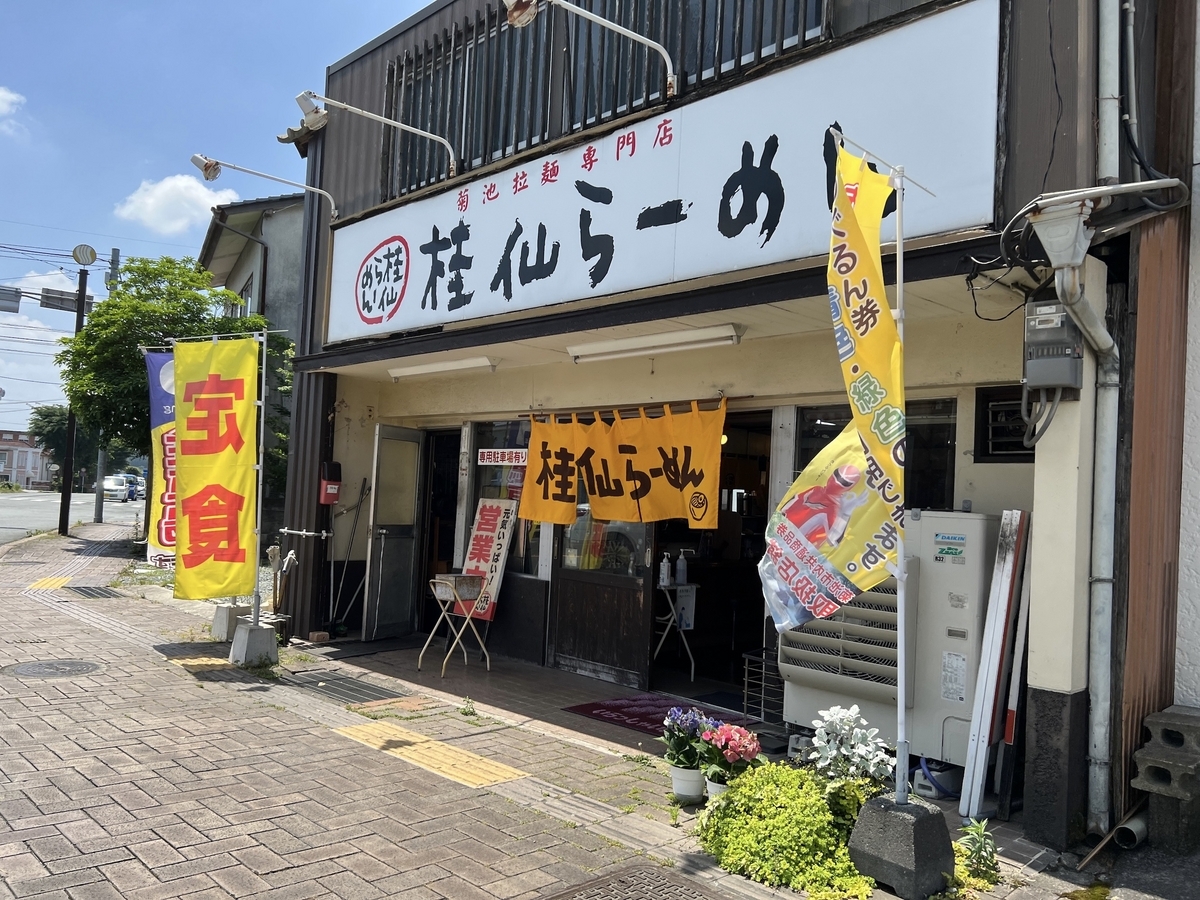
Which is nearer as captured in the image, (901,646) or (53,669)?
(901,646)

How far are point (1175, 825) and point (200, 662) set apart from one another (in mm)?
9406

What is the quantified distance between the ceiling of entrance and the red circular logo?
0.90 meters

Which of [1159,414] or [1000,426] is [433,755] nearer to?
[1000,426]

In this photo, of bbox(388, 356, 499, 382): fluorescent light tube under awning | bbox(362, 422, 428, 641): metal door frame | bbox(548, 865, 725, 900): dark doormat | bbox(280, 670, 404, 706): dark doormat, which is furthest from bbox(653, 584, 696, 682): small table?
bbox(548, 865, 725, 900): dark doormat

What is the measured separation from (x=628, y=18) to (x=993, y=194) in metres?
4.34

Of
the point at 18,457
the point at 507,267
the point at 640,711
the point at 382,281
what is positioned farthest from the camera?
the point at 18,457

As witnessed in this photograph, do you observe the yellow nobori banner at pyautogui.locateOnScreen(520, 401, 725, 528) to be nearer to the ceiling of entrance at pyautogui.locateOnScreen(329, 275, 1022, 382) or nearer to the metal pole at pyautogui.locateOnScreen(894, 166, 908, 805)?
the ceiling of entrance at pyautogui.locateOnScreen(329, 275, 1022, 382)

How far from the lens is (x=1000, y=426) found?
6512 millimetres

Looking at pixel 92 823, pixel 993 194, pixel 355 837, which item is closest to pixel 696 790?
pixel 355 837

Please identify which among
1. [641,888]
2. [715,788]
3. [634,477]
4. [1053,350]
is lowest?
[641,888]

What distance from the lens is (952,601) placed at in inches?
235

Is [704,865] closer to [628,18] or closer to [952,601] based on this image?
[952,601]

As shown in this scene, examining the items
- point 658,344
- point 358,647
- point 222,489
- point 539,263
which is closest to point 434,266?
point 539,263

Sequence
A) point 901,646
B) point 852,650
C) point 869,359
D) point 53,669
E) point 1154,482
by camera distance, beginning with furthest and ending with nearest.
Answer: point 53,669 < point 852,650 < point 1154,482 < point 869,359 < point 901,646
